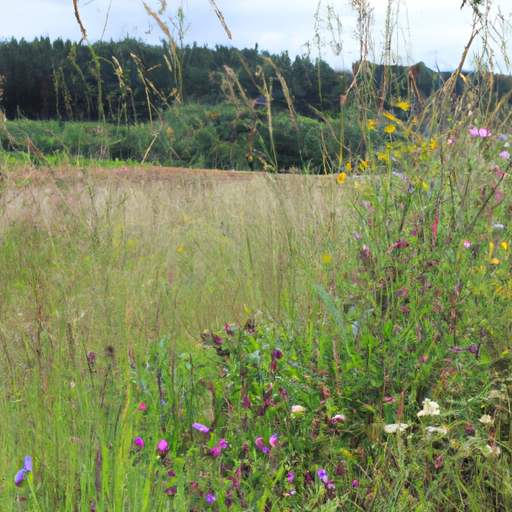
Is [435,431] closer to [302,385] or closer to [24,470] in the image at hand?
[302,385]

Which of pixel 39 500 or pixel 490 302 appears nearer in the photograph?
pixel 39 500

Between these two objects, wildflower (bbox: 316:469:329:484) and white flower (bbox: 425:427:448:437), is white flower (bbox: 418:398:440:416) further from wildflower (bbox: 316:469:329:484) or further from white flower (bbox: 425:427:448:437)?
wildflower (bbox: 316:469:329:484)

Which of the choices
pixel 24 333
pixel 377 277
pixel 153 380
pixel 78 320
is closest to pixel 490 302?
pixel 377 277

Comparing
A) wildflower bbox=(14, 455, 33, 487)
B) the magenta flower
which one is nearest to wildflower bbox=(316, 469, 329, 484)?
the magenta flower

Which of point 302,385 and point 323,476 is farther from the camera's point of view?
point 302,385

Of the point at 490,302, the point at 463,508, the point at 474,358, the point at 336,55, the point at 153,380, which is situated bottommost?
the point at 463,508

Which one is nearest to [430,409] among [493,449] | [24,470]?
[493,449]

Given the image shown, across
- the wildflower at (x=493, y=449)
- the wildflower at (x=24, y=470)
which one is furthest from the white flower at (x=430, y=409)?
the wildflower at (x=24, y=470)

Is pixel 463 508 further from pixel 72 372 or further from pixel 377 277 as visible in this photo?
pixel 72 372

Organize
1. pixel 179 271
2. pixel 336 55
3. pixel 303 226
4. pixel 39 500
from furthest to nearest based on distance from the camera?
pixel 179 271
pixel 303 226
pixel 336 55
pixel 39 500

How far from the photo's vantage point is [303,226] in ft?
9.94

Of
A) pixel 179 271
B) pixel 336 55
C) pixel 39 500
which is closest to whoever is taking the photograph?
pixel 39 500

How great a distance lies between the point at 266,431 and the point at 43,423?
2.13ft

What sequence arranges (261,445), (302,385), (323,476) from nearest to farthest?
(323,476)
(261,445)
(302,385)
